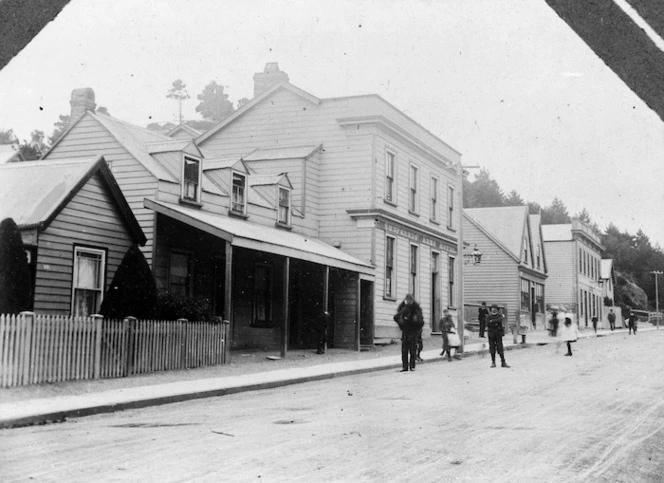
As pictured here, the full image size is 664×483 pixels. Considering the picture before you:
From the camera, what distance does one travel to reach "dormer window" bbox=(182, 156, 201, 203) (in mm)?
21531

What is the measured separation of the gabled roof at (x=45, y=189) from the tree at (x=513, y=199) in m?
85.3

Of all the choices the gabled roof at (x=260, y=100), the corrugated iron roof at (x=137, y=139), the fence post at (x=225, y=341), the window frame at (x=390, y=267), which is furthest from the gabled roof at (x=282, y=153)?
the fence post at (x=225, y=341)

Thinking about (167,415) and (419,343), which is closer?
(167,415)

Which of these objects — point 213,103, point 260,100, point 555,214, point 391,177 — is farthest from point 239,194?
point 555,214

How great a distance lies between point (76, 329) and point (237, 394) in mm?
3010

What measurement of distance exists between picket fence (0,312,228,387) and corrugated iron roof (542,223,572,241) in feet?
154

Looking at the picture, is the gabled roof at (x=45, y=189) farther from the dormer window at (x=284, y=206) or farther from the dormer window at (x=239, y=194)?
the dormer window at (x=284, y=206)

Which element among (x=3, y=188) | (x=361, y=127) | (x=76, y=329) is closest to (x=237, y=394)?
(x=76, y=329)

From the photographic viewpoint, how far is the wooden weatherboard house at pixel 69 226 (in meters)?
16.8

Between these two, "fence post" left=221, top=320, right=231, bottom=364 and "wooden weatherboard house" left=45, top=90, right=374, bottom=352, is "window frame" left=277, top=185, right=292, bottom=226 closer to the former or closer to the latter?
"wooden weatherboard house" left=45, top=90, right=374, bottom=352

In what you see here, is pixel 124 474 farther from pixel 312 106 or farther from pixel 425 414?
pixel 312 106

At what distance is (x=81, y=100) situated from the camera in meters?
25.8

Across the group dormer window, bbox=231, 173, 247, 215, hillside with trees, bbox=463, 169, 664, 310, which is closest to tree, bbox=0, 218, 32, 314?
dormer window, bbox=231, 173, 247, 215

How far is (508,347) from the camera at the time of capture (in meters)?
31.5
